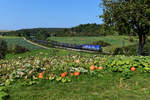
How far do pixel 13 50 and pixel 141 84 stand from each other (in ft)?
116

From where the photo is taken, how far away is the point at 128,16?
23.6 meters

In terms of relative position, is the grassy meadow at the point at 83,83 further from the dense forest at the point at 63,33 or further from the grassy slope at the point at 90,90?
the dense forest at the point at 63,33

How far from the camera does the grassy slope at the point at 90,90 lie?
5.57 metres

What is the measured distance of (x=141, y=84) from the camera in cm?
677

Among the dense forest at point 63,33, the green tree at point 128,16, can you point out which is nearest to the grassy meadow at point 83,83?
the green tree at point 128,16

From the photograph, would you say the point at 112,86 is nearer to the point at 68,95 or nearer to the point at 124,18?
the point at 68,95

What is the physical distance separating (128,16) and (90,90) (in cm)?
1971

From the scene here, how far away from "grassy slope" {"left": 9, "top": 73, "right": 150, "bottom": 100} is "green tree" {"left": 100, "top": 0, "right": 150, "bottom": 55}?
56.7 ft

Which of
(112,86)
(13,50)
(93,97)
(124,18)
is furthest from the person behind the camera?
(13,50)

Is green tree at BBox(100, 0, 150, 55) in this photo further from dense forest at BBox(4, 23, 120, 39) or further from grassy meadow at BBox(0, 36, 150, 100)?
grassy meadow at BBox(0, 36, 150, 100)

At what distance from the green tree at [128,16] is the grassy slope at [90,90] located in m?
17.3

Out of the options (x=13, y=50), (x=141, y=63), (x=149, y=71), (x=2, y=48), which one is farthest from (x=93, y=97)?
(x=13, y=50)

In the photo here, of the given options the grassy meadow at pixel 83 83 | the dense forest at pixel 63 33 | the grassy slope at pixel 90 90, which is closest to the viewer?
the grassy slope at pixel 90 90

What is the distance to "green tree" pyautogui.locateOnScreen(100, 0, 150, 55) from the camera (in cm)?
2286
